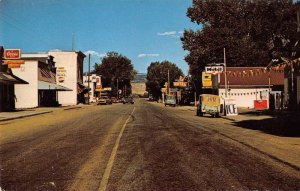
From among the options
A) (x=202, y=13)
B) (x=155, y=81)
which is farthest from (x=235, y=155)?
(x=155, y=81)

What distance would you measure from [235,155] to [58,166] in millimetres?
4867

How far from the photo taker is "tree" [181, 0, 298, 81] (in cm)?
7144

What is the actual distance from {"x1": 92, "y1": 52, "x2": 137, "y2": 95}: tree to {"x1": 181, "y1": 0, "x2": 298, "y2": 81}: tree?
227 feet

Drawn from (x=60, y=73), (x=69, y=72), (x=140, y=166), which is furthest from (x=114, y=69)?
(x=140, y=166)

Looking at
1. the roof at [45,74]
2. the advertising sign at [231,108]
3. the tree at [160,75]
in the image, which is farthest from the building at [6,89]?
the tree at [160,75]

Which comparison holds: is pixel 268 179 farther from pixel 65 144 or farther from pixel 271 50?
pixel 271 50

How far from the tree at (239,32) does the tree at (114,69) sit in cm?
6923

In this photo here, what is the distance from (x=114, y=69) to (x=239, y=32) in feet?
259

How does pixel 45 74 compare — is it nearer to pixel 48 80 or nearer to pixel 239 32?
pixel 48 80

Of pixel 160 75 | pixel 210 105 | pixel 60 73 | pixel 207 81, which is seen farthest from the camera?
pixel 160 75

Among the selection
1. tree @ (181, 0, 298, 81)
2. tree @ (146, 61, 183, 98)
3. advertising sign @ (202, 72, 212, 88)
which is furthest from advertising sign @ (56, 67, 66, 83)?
tree @ (146, 61, 183, 98)

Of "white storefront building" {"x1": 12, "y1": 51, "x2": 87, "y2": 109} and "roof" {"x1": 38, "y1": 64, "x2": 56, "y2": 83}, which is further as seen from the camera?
"roof" {"x1": 38, "y1": 64, "x2": 56, "y2": 83}

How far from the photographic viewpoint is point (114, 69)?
14650 cm

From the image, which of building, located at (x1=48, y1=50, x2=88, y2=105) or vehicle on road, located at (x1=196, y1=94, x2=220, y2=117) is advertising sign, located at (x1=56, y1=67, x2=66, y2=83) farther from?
vehicle on road, located at (x1=196, y1=94, x2=220, y2=117)
